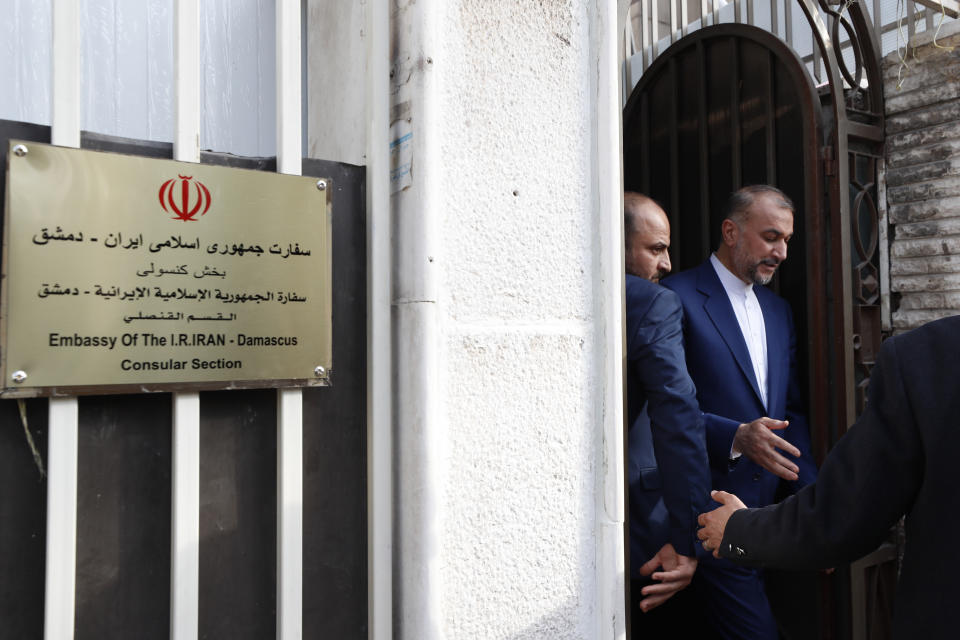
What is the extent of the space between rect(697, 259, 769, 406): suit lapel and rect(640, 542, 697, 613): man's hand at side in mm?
894

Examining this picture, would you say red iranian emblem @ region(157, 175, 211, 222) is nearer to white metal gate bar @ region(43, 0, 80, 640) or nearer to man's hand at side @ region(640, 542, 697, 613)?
white metal gate bar @ region(43, 0, 80, 640)

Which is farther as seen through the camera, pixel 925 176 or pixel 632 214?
pixel 925 176

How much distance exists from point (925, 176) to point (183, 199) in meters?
2.87

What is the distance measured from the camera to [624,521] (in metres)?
1.88

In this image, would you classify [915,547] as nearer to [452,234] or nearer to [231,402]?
[452,234]

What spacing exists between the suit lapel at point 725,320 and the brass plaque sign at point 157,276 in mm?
1982

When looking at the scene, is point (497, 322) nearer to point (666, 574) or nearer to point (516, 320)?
point (516, 320)

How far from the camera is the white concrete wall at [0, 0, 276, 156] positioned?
2014 millimetres

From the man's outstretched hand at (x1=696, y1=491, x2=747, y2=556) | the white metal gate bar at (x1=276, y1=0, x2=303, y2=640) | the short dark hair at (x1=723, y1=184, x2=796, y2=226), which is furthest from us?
the short dark hair at (x1=723, y1=184, x2=796, y2=226)

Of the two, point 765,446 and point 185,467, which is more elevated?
point 185,467

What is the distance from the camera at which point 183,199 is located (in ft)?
4.42

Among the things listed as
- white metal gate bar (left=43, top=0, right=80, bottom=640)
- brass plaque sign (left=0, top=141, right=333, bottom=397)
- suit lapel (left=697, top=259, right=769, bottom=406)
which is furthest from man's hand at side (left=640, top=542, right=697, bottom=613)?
white metal gate bar (left=43, top=0, right=80, bottom=640)

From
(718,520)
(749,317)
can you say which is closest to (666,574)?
(718,520)

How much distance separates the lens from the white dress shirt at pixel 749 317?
3035 millimetres
